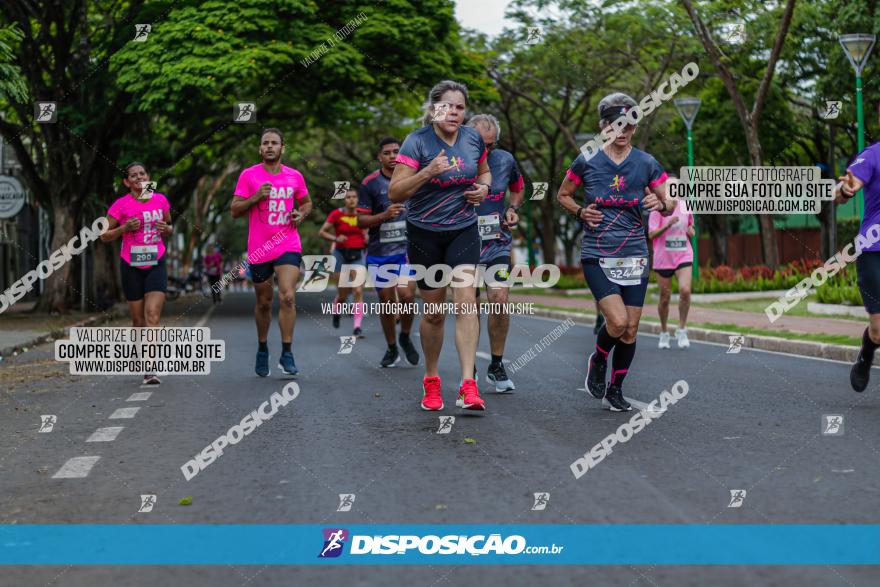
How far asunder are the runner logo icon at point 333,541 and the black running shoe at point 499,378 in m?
4.31

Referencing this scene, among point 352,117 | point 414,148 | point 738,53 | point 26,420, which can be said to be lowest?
point 26,420

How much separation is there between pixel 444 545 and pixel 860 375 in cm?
469

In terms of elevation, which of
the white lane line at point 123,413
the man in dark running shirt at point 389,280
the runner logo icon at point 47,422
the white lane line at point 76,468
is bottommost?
the white lane line at point 123,413

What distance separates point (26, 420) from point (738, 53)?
2678 centimetres

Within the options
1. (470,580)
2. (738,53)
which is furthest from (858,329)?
(738,53)

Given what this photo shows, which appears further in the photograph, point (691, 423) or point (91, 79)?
point (91, 79)

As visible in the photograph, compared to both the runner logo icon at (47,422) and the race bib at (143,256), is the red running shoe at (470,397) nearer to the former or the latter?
the runner logo icon at (47,422)

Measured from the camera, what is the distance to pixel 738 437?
20.8ft

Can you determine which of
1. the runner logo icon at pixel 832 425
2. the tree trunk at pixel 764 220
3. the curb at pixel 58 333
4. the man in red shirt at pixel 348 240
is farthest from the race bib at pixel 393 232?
the tree trunk at pixel 764 220

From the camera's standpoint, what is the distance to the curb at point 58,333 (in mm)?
13898

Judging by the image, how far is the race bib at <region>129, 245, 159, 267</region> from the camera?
995cm

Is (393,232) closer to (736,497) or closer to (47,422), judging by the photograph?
(47,422)

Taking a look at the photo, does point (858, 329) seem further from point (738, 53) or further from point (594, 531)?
point (738, 53)

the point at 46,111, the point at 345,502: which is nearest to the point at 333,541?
the point at 345,502
